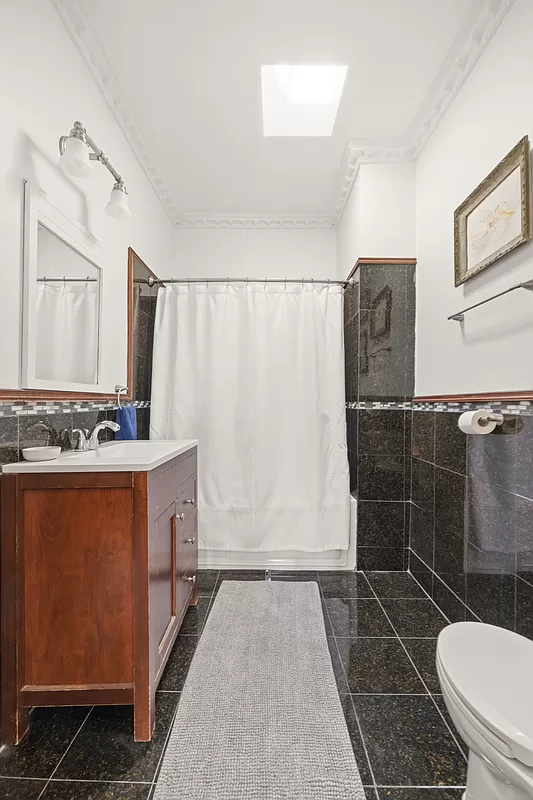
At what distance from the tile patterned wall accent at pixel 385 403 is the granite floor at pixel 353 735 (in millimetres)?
688

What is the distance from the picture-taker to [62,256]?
1.72m

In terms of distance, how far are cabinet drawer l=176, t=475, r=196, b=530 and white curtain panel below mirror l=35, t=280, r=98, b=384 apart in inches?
25.8

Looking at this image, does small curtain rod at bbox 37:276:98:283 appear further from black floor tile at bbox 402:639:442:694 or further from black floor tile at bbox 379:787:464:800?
black floor tile at bbox 402:639:442:694

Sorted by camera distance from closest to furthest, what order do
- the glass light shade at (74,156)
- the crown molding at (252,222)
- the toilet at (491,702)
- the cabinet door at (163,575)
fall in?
the toilet at (491,702), the cabinet door at (163,575), the glass light shade at (74,156), the crown molding at (252,222)

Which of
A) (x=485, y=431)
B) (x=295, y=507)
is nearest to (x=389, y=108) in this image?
(x=485, y=431)

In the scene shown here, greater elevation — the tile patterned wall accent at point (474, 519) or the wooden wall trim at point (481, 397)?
the wooden wall trim at point (481, 397)

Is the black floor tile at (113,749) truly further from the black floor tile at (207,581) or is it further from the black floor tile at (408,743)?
the black floor tile at (207,581)

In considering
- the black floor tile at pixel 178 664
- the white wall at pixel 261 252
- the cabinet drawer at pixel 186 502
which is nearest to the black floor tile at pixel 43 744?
the black floor tile at pixel 178 664

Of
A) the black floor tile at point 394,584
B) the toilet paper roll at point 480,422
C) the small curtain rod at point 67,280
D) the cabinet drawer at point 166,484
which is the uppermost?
the small curtain rod at point 67,280

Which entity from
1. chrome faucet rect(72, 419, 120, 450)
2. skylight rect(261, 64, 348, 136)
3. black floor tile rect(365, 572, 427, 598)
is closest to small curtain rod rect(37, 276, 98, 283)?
chrome faucet rect(72, 419, 120, 450)

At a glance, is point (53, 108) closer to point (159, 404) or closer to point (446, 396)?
point (159, 404)

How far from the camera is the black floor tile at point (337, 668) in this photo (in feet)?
5.25

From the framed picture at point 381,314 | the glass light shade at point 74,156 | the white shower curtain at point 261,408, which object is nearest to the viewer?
the glass light shade at point 74,156

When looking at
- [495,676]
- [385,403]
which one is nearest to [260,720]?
[495,676]
